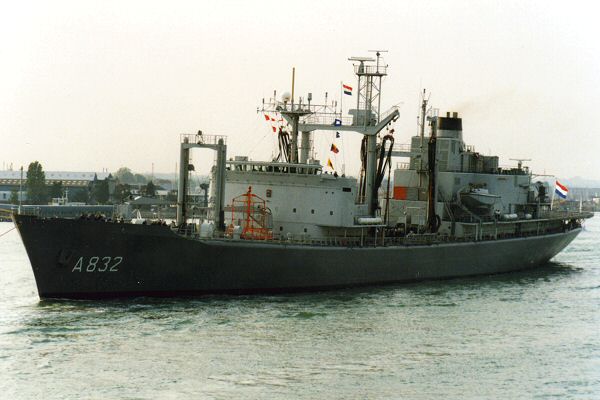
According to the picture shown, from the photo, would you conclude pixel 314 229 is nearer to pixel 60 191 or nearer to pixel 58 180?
pixel 60 191

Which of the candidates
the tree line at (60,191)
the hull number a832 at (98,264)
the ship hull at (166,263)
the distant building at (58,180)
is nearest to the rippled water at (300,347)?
the ship hull at (166,263)

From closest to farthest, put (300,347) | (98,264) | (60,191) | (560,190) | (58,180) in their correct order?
(300,347)
(98,264)
(560,190)
(60,191)
(58,180)

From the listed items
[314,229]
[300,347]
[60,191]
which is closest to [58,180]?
[60,191]

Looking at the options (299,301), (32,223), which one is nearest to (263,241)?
(299,301)

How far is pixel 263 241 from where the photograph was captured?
3111 centimetres

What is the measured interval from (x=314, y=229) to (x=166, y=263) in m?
6.80

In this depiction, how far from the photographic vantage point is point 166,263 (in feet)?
95.9

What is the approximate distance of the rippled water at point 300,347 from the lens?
2030 centimetres

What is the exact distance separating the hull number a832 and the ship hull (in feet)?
0.10

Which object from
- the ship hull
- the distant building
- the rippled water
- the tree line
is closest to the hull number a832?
the ship hull

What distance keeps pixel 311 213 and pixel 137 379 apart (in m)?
14.5

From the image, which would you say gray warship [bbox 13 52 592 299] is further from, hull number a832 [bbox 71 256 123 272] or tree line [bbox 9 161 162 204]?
tree line [bbox 9 161 162 204]

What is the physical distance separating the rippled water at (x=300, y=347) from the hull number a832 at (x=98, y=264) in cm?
104

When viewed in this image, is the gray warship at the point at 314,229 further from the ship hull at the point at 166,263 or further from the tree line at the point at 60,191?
the tree line at the point at 60,191
